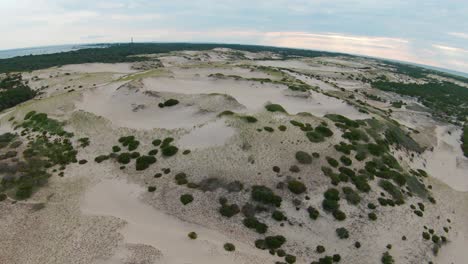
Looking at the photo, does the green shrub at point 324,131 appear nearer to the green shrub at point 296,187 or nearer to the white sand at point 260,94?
the green shrub at point 296,187

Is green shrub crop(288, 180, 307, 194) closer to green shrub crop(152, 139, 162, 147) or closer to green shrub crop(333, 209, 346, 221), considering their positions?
green shrub crop(333, 209, 346, 221)

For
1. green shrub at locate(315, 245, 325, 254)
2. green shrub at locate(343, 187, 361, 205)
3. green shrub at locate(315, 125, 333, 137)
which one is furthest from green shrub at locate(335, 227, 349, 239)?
green shrub at locate(315, 125, 333, 137)

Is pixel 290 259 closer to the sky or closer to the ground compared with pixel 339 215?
closer to the ground

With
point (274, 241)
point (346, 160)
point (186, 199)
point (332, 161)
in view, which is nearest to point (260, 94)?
point (346, 160)

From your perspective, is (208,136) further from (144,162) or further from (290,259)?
(290,259)

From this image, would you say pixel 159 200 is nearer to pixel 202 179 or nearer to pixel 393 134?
pixel 202 179

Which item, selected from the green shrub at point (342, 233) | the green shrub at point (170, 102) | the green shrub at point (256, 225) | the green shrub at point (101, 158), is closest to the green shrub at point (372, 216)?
the green shrub at point (342, 233)
